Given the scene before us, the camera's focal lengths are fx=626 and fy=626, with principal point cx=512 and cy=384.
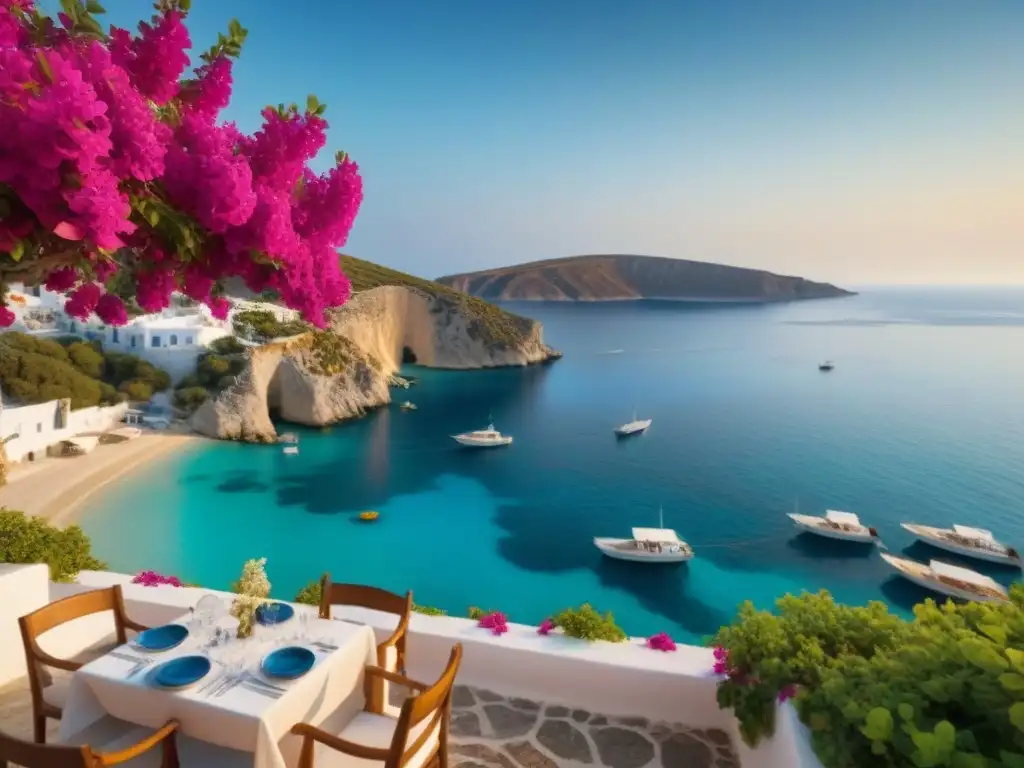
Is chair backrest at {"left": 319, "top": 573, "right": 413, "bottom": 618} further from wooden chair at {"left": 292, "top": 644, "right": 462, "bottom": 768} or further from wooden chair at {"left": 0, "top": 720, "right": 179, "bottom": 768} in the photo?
wooden chair at {"left": 0, "top": 720, "right": 179, "bottom": 768}

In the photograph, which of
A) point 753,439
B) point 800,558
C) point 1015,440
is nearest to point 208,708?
point 800,558

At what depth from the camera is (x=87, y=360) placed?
1348 inches

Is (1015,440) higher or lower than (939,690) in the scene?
lower

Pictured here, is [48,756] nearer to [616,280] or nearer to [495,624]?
[495,624]

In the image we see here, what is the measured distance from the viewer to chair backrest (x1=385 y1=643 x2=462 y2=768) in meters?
2.70

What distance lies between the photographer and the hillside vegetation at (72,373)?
29.7 meters

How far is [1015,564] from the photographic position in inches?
899

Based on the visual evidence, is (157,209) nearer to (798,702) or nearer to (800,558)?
(798,702)

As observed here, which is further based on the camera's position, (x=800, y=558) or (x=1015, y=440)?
(x=1015, y=440)

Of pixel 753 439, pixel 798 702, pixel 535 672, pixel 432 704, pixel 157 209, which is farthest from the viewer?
pixel 753 439

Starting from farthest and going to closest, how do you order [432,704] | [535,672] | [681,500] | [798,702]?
[681,500] < [535,672] < [798,702] < [432,704]

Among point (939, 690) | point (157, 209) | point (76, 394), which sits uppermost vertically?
point (157, 209)

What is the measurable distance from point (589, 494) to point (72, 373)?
26.5 meters

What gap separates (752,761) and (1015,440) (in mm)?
47771
